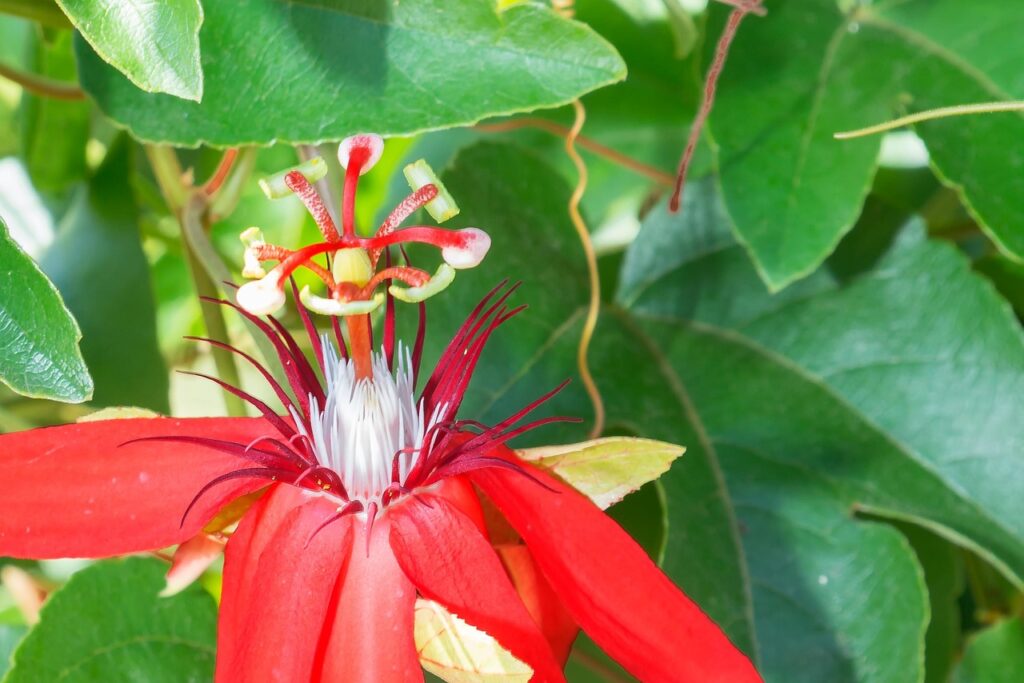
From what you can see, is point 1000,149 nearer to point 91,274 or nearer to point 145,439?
point 145,439

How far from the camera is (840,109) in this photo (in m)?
0.72

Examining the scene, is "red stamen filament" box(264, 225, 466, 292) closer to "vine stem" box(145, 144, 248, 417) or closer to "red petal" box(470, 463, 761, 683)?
"red petal" box(470, 463, 761, 683)

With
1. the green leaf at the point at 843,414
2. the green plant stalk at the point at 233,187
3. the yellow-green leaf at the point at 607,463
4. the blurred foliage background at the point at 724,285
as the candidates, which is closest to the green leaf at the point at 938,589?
the blurred foliage background at the point at 724,285

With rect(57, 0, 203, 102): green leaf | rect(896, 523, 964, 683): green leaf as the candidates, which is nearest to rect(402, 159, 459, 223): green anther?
rect(57, 0, 203, 102): green leaf

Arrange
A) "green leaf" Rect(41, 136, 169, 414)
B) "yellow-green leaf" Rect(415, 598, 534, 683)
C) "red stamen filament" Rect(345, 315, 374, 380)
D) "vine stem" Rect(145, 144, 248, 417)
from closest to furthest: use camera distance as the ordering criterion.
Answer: "yellow-green leaf" Rect(415, 598, 534, 683) < "red stamen filament" Rect(345, 315, 374, 380) < "vine stem" Rect(145, 144, 248, 417) < "green leaf" Rect(41, 136, 169, 414)

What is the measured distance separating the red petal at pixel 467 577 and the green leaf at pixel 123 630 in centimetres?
26

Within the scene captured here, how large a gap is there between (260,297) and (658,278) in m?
0.42

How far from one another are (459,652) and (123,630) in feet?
1.03

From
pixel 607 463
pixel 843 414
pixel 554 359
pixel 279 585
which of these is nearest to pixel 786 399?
pixel 843 414

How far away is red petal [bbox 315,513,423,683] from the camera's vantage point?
397mm

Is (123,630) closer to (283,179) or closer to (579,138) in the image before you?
(283,179)

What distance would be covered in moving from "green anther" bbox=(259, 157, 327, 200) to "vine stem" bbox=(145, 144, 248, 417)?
9.0 inches

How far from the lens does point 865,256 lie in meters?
0.79

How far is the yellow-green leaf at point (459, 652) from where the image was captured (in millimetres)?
386
